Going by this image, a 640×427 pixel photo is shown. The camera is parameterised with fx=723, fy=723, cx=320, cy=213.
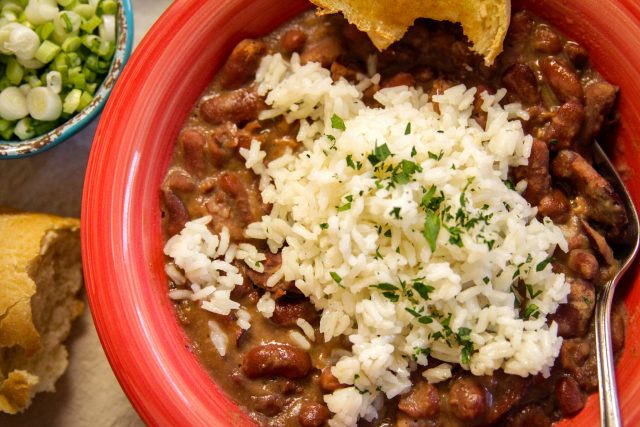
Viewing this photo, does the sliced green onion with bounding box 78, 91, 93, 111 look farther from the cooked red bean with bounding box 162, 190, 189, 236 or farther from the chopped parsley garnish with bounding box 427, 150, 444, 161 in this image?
the chopped parsley garnish with bounding box 427, 150, 444, 161

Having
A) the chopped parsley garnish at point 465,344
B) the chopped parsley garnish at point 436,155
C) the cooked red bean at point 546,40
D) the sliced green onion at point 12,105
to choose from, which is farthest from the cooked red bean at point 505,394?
the sliced green onion at point 12,105

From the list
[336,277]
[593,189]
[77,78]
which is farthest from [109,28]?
[593,189]

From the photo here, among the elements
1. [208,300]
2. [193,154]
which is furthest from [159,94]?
[208,300]

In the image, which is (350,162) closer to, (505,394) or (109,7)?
(505,394)

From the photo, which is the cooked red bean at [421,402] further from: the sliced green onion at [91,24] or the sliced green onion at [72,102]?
the sliced green onion at [91,24]

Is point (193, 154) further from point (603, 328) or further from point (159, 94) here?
point (603, 328)

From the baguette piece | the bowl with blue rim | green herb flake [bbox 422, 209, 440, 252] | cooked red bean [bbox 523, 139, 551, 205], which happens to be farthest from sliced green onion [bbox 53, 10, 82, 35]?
cooked red bean [bbox 523, 139, 551, 205]
